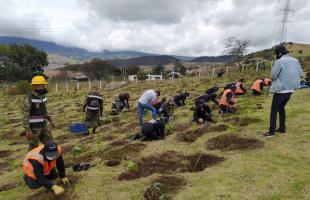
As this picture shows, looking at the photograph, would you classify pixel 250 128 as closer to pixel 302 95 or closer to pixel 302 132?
pixel 302 132

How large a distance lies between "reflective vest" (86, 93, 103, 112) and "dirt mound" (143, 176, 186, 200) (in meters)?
6.45

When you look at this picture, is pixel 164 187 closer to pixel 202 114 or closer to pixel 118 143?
pixel 118 143

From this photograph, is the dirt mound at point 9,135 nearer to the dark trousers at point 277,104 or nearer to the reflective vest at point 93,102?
the reflective vest at point 93,102

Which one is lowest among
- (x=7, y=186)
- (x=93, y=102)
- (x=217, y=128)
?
(x=7, y=186)

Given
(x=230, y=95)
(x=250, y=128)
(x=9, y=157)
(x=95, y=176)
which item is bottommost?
(x=9, y=157)

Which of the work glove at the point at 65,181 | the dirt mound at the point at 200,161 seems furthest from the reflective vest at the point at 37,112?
the dirt mound at the point at 200,161

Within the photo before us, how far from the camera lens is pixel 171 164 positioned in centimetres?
749

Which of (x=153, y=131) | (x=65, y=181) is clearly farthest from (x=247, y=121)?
(x=65, y=181)

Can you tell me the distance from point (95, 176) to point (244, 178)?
3.20 m

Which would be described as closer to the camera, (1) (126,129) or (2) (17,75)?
(1) (126,129)

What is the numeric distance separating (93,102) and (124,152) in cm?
392

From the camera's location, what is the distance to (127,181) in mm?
6543

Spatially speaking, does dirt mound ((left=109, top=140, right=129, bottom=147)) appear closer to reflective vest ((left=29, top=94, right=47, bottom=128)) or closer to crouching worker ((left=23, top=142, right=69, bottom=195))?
reflective vest ((left=29, top=94, right=47, bottom=128))

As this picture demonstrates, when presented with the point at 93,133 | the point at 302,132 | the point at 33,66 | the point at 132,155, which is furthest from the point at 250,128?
the point at 33,66
